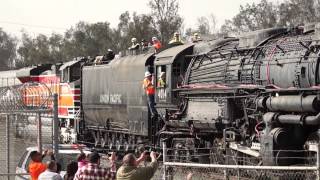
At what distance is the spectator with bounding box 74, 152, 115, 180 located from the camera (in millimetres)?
9391

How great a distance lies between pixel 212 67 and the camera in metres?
18.2

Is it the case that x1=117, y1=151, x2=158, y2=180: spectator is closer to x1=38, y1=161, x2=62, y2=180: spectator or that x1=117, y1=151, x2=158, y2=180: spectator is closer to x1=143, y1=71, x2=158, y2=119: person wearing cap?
x1=38, y1=161, x2=62, y2=180: spectator

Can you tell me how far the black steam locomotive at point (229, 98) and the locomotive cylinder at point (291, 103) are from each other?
2cm

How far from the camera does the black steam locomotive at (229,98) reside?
14242 mm

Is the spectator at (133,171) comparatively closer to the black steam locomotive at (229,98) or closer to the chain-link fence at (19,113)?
the chain-link fence at (19,113)

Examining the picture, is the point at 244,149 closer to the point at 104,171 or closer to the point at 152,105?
the point at 152,105

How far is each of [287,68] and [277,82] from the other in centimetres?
48

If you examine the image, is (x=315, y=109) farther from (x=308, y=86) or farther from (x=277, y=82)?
(x=277, y=82)

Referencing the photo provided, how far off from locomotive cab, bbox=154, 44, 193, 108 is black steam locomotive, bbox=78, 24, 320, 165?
0.10 ft

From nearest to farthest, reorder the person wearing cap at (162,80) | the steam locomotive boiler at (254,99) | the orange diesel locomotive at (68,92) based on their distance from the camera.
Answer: the steam locomotive boiler at (254,99)
the person wearing cap at (162,80)
the orange diesel locomotive at (68,92)

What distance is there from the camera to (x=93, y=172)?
9414 millimetres

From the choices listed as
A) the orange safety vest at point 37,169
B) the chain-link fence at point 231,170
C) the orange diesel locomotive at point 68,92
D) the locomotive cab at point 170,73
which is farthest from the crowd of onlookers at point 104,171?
the orange diesel locomotive at point 68,92

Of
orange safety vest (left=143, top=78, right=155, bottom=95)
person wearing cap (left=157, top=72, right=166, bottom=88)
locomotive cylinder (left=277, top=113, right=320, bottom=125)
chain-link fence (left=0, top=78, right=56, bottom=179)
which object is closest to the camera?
chain-link fence (left=0, top=78, right=56, bottom=179)

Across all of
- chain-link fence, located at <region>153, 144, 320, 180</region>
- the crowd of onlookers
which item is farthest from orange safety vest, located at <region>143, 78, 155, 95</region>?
the crowd of onlookers
